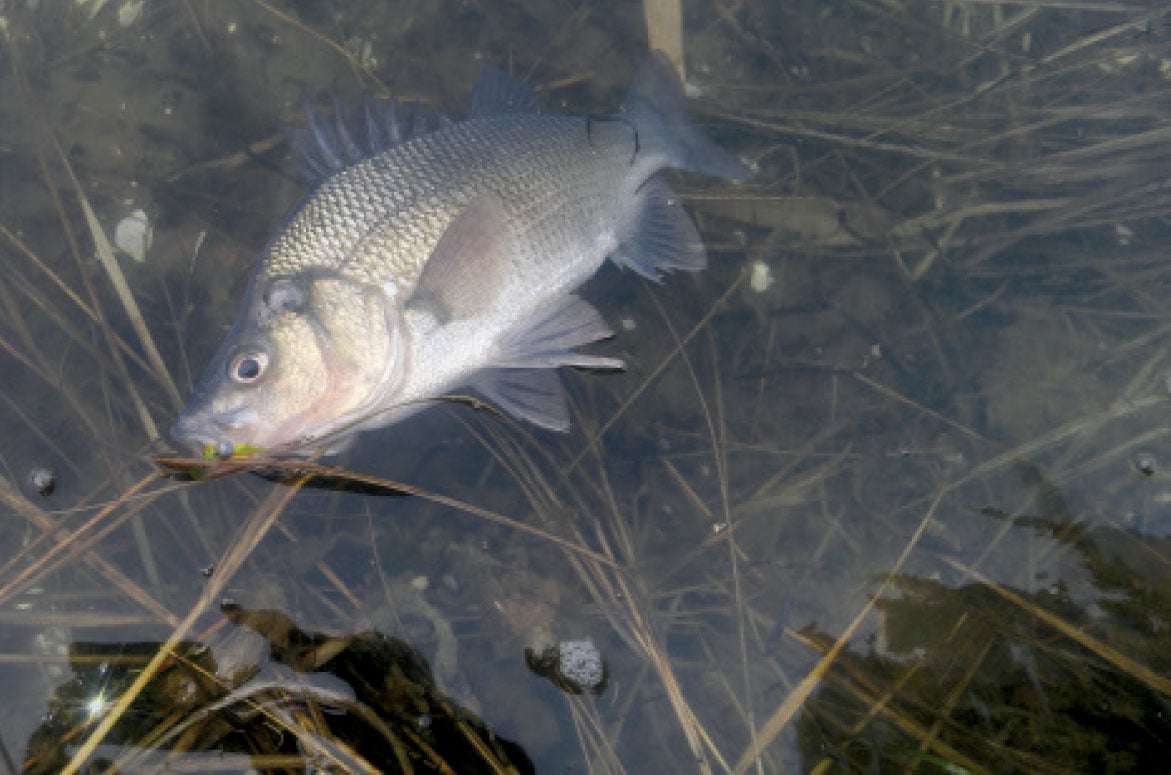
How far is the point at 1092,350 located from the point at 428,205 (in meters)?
2.74

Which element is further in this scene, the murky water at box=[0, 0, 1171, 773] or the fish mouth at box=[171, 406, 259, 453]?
the murky water at box=[0, 0, 1171, 773]

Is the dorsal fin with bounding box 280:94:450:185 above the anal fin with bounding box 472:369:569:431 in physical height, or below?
above

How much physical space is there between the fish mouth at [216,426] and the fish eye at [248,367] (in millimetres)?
91

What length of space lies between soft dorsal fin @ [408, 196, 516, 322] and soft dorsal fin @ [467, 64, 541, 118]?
1.97 ft

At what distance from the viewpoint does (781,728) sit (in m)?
2.61

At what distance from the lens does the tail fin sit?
10.3ft

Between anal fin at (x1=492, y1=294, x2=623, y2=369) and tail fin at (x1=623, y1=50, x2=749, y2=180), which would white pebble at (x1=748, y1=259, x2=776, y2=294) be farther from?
anal fin at (x1=492, y1=294, x2=623, y2=369)

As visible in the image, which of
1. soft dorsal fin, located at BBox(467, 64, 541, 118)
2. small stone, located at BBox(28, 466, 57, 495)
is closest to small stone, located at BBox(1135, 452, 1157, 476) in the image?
soft dorsal fin, located at BBox(467, 64, 541, 118)

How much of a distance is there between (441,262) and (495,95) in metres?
0.95

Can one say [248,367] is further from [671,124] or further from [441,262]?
[671,124]

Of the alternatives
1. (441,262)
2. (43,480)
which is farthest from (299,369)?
(43,480)

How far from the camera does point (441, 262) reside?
2.48 metres

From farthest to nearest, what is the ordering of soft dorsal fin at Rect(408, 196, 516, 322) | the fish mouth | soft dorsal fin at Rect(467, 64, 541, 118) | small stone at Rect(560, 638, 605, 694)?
1. soft dorsal fin at Rect(467, 64, 541, 118)
2. small stone at Rect(560, 638, 605, 694)
3. soft dorsal fin at Rect(408, 196, 516, 322)
4. the fish mouth

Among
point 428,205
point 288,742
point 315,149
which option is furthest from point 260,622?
point 315,149
